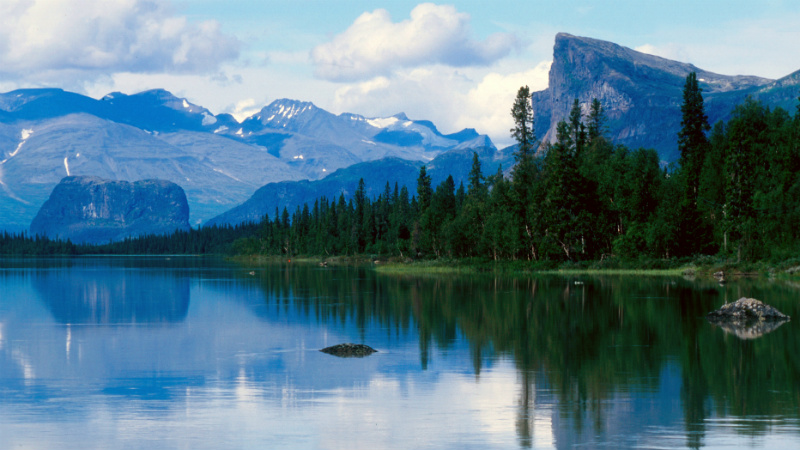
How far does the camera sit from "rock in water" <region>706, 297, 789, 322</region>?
4685cm

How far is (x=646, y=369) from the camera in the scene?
31547 millimetres

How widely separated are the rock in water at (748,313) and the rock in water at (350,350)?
71.4 ft

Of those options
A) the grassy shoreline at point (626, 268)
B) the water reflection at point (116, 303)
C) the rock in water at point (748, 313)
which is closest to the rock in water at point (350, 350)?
the rock in water at point (748, 313)

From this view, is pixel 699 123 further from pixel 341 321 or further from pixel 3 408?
pixel 3 408

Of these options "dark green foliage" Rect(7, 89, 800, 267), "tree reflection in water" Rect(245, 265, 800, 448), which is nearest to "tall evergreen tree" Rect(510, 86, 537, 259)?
"dark green foliage" Rect(7, 89, 800, 267)

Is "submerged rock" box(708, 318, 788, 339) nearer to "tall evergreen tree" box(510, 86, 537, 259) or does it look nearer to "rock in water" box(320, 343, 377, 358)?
"rock in water" box(320, 343, 377, 358)

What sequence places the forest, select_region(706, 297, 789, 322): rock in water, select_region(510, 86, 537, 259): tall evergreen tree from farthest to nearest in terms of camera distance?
select_region(510, 86, 537, 259): tall evergreen tree
the forest
select_region(706, 297, 789, 322): rock in water

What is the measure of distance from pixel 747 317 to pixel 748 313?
0.29 meters

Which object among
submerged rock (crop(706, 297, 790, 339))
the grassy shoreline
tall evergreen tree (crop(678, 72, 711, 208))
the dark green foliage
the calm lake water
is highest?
tall evergreen tree (crop(678, 72, 711, 208))

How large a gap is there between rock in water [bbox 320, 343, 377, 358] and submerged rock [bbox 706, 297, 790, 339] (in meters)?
19.5

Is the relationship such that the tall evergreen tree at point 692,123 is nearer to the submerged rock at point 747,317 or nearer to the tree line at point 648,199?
the tree line at point 648,199

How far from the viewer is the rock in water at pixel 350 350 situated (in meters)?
37.4

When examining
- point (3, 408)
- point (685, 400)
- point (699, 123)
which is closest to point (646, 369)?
point (685, 400)

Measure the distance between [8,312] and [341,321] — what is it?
29289 millimetres
